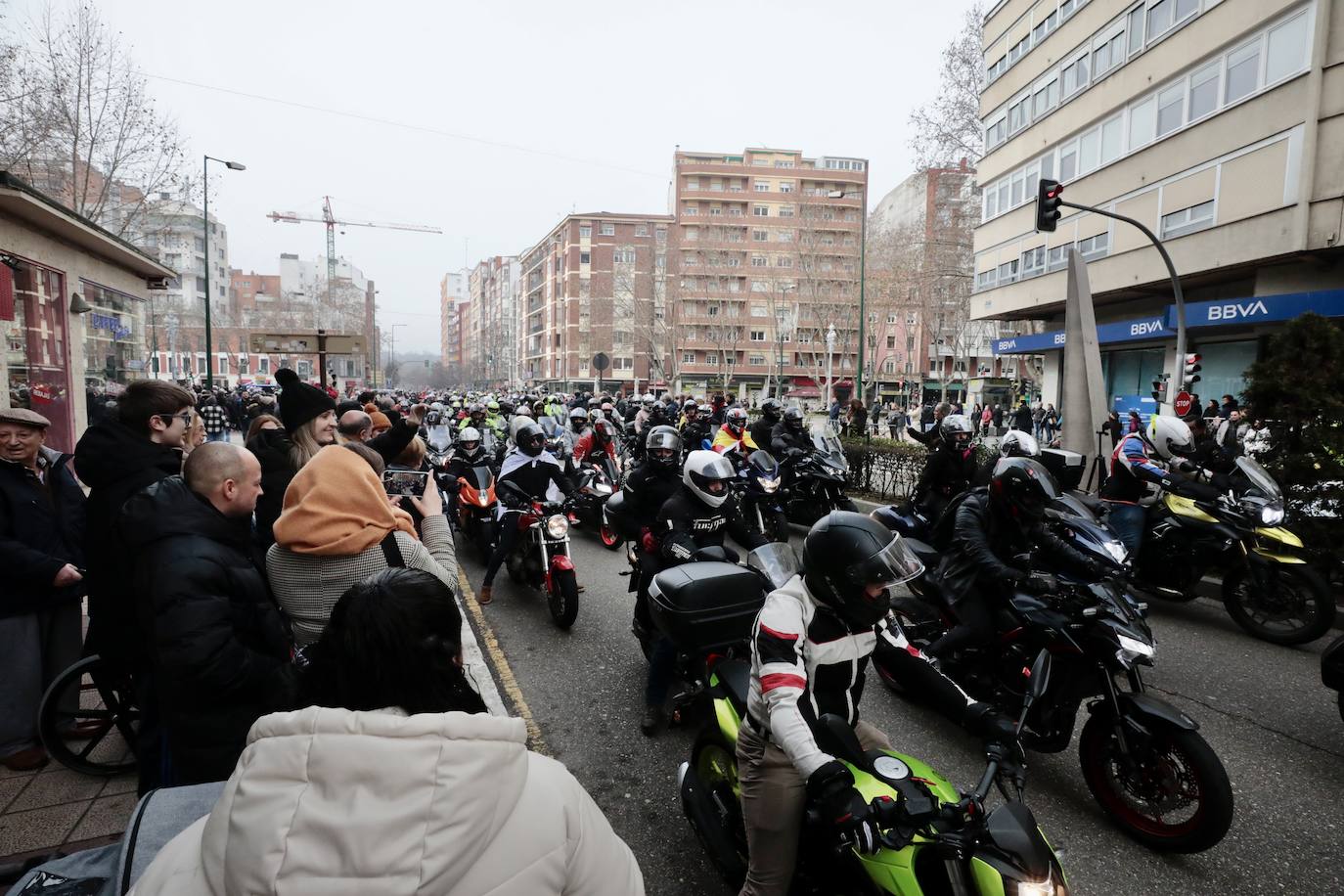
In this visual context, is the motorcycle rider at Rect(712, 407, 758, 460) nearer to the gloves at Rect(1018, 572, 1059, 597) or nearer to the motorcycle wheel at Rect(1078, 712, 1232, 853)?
the gloves at Rect(1018, 572, 1059, 597)

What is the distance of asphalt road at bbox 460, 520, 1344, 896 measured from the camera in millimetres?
3064

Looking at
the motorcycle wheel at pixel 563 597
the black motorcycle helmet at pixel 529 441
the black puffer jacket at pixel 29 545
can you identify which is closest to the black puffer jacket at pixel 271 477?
the black puffer jacket at pixel 29 545

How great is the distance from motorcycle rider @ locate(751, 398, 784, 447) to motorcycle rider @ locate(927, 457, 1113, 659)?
23.3 ft

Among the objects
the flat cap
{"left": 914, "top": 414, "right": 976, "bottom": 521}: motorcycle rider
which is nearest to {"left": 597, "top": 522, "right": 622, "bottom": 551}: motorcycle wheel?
{"left": 914, "top": 414, "right": 976, "bottom": 521}: motorcycle rider

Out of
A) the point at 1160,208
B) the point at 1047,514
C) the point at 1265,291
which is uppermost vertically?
the point at 1160,208

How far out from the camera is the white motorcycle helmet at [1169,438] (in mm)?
6605

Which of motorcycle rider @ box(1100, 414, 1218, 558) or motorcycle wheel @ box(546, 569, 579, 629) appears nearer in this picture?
motorcycle wheel @ box(546, 569, 579, 629)

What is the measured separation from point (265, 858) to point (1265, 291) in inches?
952

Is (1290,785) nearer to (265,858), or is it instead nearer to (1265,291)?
(265,858)

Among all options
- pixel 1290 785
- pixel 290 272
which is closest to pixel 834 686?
pixel 1290 785

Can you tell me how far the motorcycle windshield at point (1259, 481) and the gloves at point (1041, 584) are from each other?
139 inches

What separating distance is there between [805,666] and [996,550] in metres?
2.48

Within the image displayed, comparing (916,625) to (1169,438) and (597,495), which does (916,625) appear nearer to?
(1169,438)

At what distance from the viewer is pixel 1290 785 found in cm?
369
